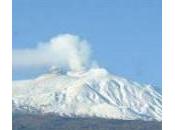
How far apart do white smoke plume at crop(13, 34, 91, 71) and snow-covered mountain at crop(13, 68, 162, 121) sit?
1.5 inches

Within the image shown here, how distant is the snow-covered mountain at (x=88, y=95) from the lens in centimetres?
180

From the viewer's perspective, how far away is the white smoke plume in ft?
5.87

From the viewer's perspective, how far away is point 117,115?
71.3 inches

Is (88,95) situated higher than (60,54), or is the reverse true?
(60,54)

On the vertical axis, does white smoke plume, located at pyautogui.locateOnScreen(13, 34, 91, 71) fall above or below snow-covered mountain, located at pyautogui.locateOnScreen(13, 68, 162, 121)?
above

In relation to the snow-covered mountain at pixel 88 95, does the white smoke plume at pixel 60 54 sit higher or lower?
higher

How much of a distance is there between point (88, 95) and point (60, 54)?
0.66ft

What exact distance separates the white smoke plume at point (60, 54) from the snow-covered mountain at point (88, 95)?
0.13 feet

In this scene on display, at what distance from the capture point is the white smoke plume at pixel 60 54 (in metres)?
1.79

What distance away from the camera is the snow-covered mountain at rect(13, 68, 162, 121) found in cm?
180

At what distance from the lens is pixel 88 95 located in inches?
71.2
